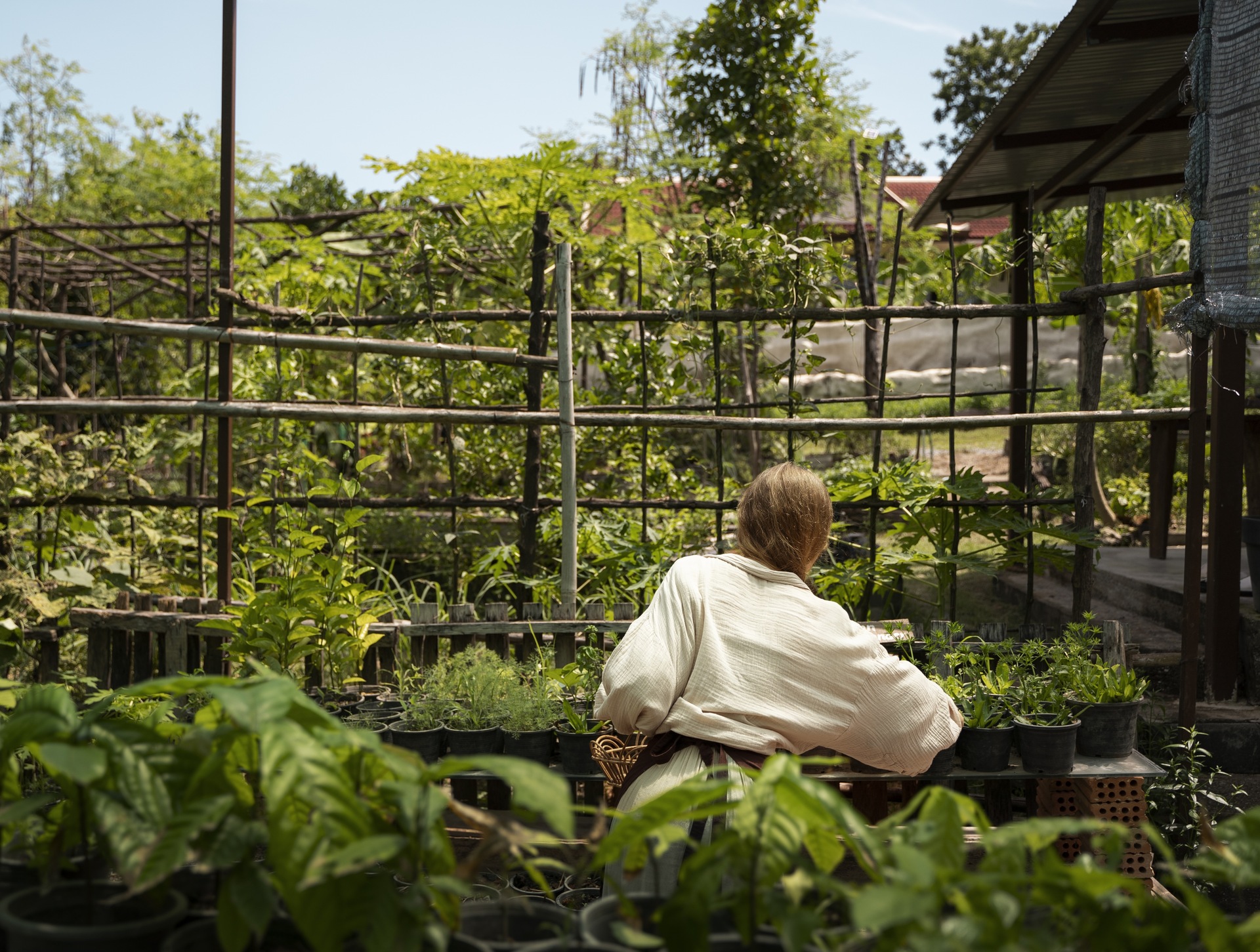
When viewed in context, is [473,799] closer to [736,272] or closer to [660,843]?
[660,843]

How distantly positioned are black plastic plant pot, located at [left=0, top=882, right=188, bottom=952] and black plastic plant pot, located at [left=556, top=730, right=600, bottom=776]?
1.92m

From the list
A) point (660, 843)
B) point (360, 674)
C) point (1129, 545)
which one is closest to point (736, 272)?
point (360, 674)

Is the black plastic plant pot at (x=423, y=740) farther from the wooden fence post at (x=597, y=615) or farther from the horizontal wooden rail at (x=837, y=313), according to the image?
the horizontal wooden rail at (x=837, y=313)

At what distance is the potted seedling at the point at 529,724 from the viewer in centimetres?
310

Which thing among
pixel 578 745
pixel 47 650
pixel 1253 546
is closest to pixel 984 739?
pixel 578 745

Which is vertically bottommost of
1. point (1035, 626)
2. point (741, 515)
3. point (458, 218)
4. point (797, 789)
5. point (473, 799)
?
point (473, 799)

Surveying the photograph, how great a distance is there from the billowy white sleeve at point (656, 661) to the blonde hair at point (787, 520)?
0.21 m

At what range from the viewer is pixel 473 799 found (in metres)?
3.20

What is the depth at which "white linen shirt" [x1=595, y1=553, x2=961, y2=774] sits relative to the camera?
2.35 meters

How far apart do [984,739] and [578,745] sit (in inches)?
46.3

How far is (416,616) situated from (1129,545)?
6.20 meters

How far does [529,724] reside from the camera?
10.4ft

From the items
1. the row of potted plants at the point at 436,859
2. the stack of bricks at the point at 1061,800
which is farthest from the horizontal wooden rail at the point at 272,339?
the row of potted plants at the point at 436,859

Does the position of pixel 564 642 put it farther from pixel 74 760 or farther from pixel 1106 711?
pixel 74 760
